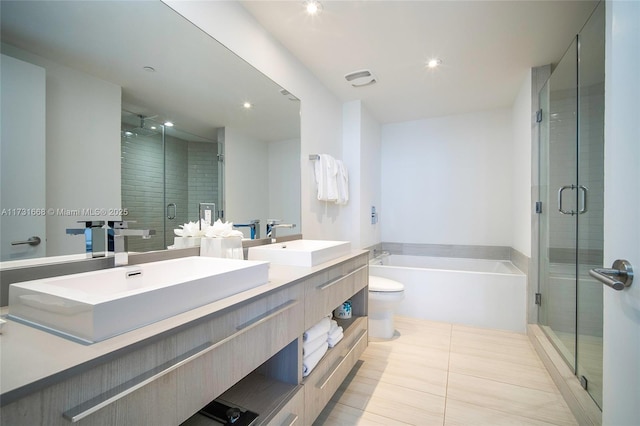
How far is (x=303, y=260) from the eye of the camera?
4.74 ft

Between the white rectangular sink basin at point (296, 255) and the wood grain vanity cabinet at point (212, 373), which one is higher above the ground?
the white rectangular sink basin at point (296, 255)

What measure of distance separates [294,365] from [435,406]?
1.00 metres

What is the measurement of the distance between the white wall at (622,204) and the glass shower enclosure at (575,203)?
0.74 m

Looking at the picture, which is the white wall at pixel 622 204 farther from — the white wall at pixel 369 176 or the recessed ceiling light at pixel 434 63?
the white wall at pixel 369 176

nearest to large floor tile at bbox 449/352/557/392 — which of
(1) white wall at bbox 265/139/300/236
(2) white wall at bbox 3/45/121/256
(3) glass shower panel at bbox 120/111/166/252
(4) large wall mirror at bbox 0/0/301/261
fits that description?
(1) white wall at bbox 265/139/300/236

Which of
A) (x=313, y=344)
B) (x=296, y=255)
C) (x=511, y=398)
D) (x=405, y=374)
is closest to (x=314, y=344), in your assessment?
(x=313, y=344)

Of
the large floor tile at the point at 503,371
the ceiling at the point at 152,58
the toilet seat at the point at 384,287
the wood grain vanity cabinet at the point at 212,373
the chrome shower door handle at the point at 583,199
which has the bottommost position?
the large floor tile at the point at 503,371

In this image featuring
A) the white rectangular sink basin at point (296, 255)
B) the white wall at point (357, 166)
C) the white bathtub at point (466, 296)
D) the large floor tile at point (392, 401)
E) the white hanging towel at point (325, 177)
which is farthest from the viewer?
the white wall at point (357, 166)

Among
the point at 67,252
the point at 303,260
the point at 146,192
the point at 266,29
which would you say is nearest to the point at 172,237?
the point at 146,192

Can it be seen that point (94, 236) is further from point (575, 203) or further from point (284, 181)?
point (575, 203)

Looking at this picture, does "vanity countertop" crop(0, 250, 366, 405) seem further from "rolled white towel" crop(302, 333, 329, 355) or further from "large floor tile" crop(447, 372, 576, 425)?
"large floor tile" crop(447, 372, 576, 425)

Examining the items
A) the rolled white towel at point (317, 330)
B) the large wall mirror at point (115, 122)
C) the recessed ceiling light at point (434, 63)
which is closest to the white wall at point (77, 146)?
the large wall mirror at point (115, 122)

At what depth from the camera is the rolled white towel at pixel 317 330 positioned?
4.29ft

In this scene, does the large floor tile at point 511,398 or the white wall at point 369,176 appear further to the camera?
the white wall at point 369,176
